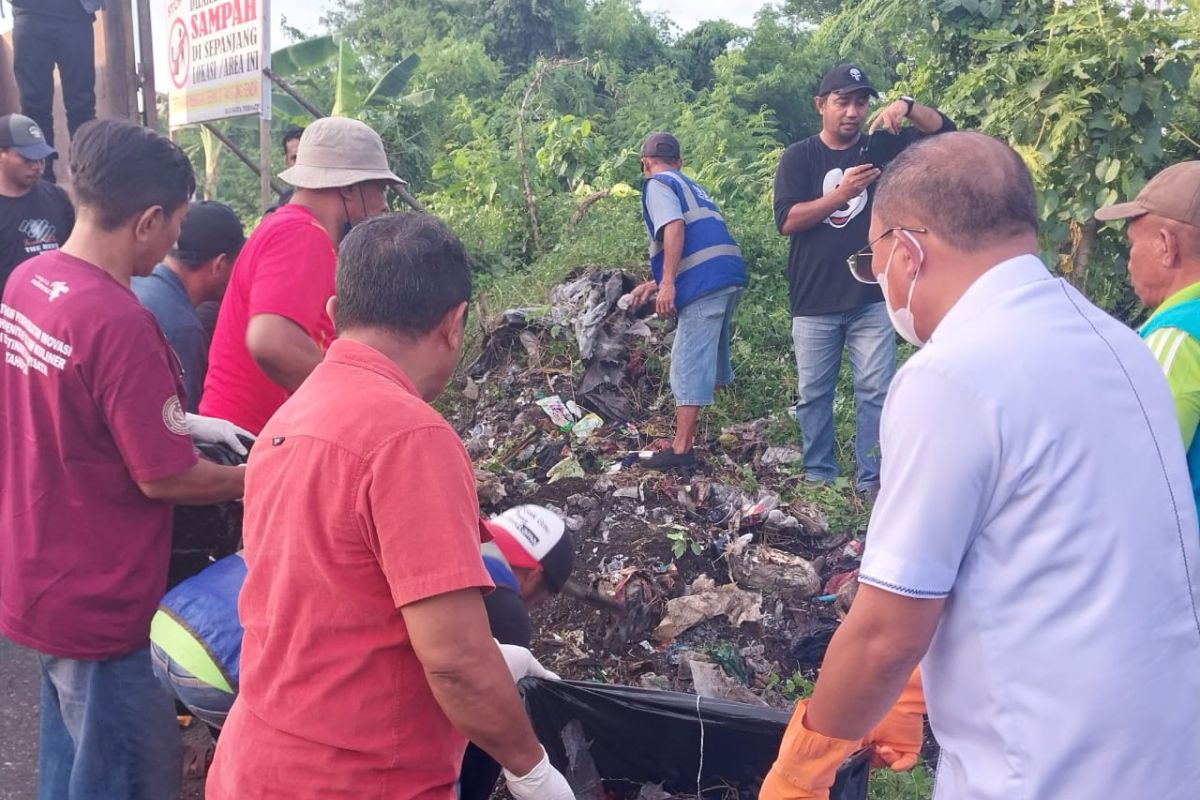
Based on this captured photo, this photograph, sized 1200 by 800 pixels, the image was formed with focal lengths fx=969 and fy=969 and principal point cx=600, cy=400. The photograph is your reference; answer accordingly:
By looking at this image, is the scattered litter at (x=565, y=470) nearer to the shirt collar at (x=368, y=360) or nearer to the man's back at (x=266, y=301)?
the man's back at (x=266, y=301)

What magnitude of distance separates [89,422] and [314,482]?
0.99m

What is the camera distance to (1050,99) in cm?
553

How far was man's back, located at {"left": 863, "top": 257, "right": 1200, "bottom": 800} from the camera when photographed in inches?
53.8

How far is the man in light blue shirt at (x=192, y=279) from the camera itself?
3.14 meters

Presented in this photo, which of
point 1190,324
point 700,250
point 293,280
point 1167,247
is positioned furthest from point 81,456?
point 700,250

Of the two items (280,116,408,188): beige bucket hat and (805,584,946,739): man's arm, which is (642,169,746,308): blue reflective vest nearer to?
(280,116,408,188): beige bucket hat

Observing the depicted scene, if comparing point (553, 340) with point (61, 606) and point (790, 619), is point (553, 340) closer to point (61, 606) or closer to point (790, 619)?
point (790, 619)

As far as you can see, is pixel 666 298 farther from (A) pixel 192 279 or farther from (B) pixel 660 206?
(A) pixel 192 279

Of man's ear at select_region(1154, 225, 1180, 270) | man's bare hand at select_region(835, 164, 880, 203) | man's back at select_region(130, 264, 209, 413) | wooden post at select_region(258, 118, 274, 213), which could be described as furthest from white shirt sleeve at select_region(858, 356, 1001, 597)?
wooden post at select_region(258, 118, 274, 213)

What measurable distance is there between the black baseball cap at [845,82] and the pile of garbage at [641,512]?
2.06 m

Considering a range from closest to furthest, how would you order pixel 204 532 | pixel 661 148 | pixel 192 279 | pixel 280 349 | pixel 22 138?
pixel 204 532 → pixel 280 349 → pixel 192 279 → pixel 22 138 → pixel 661 148

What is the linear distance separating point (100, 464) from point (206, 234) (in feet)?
4.02

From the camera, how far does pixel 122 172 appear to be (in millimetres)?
2285

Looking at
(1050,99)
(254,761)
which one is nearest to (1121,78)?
(1050,99)
